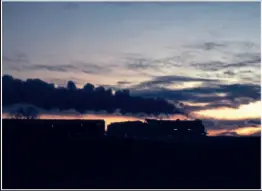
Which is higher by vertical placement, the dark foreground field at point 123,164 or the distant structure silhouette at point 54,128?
the distant structure silhouette at point 54,128

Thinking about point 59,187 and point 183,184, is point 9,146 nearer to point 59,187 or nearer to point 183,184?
point 59,187

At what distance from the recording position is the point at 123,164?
36.3 meters

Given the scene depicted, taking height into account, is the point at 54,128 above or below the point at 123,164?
above

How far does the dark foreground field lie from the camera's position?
3259 centimetres

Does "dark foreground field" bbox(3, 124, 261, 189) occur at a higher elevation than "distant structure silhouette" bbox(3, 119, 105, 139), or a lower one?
lower

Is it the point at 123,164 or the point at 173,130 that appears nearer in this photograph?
the point at 123,164

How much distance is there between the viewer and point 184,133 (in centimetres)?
5450

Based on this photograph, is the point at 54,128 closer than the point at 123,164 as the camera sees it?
No

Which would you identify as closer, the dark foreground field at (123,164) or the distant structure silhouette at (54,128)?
the dark foreground field at (123,164)

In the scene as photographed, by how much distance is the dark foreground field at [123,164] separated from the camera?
32594mm

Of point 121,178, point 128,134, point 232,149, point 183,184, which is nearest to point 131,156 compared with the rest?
point 121,178

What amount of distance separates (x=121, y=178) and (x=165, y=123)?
878 inches

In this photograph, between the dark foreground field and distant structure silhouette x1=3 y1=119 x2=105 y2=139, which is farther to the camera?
distant structure silhouette x1=3 y1=119 x2=105 y2=139

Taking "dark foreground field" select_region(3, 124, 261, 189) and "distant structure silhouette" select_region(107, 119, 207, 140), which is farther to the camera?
"distant structure silhouette" select_region(107, 119, 207, 140)
